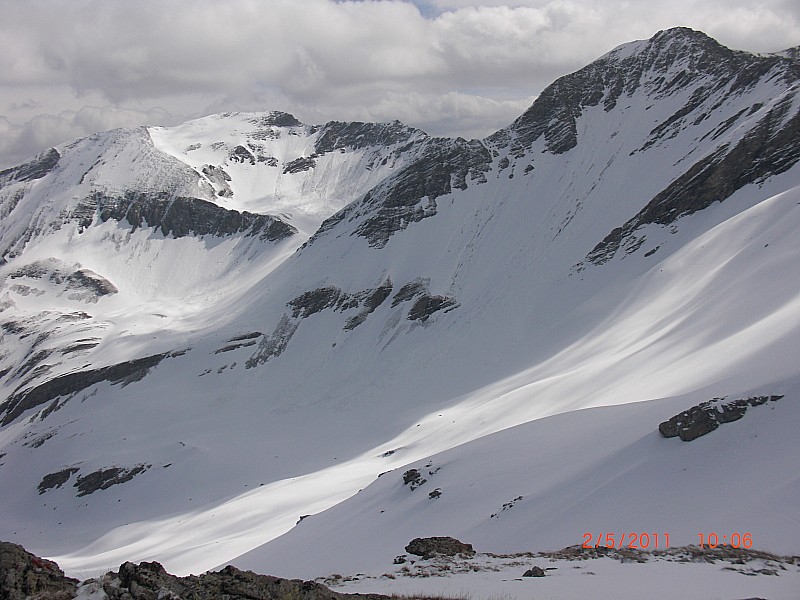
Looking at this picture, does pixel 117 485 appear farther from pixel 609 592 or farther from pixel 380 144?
pixel 380 144

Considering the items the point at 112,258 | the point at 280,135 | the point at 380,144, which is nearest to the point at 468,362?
the point at 112,258

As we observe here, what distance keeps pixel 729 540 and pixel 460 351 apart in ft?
188

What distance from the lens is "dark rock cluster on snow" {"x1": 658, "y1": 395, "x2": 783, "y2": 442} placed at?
17.7 metres

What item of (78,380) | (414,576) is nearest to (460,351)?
(78,380)

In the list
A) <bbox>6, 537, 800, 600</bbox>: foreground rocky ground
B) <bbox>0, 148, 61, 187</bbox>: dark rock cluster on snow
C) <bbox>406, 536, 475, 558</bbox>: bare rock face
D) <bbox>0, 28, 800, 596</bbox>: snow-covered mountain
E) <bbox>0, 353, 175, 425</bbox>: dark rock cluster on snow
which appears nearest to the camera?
<bbox>6, 537, 800, 600</bbox>: foreground rocky ground

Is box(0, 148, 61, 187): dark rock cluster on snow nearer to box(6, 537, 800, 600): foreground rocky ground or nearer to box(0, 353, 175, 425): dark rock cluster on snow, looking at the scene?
box(0, 353, 175, 425): dark rock cluster on snow

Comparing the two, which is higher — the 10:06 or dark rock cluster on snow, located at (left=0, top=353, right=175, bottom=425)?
dark rock cluster on snow, located at (left=0, top=353, right=175, bottom=425)

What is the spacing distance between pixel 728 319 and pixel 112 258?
453ft

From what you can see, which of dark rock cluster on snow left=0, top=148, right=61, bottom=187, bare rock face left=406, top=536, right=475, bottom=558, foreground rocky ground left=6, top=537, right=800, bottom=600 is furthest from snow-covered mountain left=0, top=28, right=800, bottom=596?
dark rock cluster on snow left=0, top=148, right=61, bottom=187

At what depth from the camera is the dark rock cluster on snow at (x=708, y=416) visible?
17703 millimetres

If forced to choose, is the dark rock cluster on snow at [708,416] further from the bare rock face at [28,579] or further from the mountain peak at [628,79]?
the mountain peak at [628,79]

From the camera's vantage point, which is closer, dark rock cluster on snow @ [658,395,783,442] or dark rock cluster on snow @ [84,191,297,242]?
dark rock cluster on snow @ [658,395,783,442]

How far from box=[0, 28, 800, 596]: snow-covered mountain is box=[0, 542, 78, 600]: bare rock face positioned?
39.1 feet

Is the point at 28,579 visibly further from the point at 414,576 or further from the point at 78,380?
the point at 78,380
